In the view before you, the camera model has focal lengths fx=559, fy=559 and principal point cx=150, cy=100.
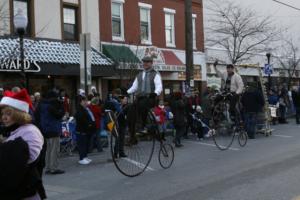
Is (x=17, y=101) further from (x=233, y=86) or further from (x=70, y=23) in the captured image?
(x=70, y=23)

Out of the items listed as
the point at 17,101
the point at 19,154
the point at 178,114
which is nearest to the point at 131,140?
the point at 17,101

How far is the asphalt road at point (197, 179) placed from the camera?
891 centimetres

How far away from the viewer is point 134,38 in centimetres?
2780

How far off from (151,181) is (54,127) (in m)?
2.88

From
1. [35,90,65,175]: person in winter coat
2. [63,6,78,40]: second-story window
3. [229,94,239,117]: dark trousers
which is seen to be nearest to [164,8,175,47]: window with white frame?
[63,6,78,40]: second-story window

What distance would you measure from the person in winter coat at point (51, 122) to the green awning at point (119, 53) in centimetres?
1318

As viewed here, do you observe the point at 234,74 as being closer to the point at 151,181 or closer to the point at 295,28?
the point at 151,181

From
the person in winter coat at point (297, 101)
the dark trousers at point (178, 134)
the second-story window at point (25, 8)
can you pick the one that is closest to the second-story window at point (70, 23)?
the second-story window at point (25, 8)

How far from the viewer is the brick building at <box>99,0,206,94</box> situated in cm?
2600

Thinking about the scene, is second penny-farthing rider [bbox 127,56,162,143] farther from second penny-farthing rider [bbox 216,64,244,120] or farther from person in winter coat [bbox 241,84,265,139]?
person in winter coat [bbox 241,84,265,139]

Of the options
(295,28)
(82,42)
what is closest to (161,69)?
(82,42)

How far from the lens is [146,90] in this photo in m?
10.5

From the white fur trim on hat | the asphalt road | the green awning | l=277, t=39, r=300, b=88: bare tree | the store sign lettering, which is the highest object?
l=277, t=39, r=300, b=88: bare tree

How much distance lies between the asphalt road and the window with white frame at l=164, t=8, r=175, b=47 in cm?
1623
